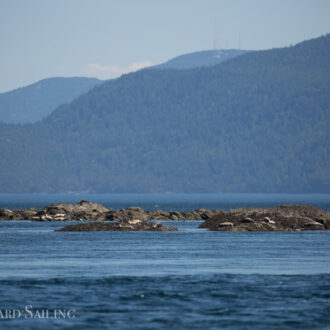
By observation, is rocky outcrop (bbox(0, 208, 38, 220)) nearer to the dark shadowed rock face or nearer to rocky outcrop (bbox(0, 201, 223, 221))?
rocky outcrop (bbox(0, 201, 223, 221))

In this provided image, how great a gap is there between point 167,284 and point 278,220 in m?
44.6

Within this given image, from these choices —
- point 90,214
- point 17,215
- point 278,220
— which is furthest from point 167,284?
point 17,215

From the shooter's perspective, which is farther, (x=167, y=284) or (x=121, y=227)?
(x=121, y=227)

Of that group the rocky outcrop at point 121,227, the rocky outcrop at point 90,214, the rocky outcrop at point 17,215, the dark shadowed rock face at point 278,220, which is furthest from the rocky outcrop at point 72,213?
the dark shadowed rock face at point 278,220

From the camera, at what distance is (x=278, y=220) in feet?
280

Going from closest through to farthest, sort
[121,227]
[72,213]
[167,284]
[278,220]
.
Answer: [167,284]
[278,220]
[121,227]
[72,213]

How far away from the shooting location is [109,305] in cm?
3581

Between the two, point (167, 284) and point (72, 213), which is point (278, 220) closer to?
point (72, 213)

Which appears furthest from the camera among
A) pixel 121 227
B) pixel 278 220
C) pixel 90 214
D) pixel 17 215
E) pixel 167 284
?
pixel 17 215

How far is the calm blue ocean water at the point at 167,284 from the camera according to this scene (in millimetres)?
32656

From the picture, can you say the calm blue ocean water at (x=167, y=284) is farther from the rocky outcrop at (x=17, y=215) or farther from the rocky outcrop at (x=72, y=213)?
the rocky outcrop at (x=17, y=215)

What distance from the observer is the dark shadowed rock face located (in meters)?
84.8

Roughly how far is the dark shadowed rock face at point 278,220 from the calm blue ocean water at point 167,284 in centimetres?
1382

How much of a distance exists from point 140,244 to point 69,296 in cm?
3155
